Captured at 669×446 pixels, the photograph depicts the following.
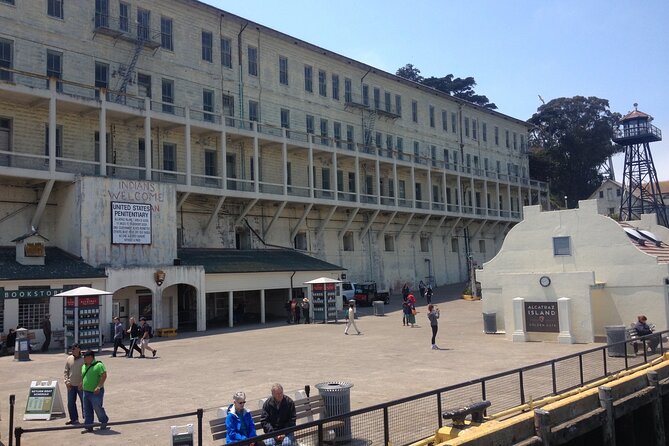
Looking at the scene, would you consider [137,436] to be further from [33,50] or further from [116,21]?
[116,21]

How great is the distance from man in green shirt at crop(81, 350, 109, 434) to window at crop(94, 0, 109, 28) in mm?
27733

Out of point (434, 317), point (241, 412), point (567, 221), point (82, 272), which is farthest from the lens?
point (82, 272)

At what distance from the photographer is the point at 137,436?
10625 millimetres

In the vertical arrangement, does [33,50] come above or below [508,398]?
above

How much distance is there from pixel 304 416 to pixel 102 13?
31.5 metres

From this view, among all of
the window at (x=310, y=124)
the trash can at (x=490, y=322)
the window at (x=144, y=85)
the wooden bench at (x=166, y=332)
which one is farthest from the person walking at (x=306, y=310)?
the window at (x=310, y=124)

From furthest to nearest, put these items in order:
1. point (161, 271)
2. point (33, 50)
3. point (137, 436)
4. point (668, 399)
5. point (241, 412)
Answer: point (33, 50), point (161, 271), point (668, 399), point (137, 436), point (241, 412)

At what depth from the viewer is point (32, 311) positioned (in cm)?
2545

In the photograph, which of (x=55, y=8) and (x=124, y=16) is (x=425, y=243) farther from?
(x=55, y=8)

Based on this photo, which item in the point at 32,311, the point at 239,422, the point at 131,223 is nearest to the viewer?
the point at 239,422

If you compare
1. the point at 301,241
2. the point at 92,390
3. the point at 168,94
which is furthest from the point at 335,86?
the point at 92,390

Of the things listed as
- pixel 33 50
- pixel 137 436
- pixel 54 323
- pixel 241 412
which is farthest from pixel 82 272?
pixel 241 412

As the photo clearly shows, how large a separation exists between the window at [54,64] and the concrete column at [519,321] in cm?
2513

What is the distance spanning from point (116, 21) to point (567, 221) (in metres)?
27.0
